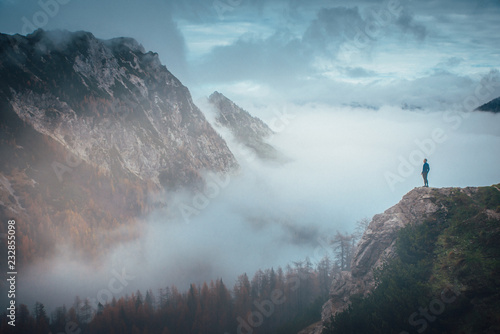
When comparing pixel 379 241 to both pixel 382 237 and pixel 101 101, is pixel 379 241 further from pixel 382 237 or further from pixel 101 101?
pixel 101 101

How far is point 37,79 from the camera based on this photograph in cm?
12669

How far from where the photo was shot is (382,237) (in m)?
38.8

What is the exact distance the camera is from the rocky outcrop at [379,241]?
3522cm

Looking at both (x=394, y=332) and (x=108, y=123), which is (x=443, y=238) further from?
(x=108, y=123)

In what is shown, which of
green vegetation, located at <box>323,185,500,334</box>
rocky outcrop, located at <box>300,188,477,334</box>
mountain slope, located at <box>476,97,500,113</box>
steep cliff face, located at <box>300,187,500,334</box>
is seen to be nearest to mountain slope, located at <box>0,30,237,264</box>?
rocky outcrop, located at <box>300,188,477,334</box>

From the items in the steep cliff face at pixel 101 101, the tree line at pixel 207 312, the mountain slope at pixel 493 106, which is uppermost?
the steep cliff face at pixel 101 101

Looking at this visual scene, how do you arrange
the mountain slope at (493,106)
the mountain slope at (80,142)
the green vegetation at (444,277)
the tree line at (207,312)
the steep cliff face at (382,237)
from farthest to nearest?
1. the mountain slope at (493,106)
2. the mountain slope at (80,142)
3. the tree line at (207,312)
4. the steep cliff face at (382,237)
5. the green vegetation at (444,277)

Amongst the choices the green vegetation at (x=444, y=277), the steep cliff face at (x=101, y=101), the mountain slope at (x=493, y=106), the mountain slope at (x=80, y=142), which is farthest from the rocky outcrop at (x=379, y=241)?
the steep cliff face at (x=101, y=101)

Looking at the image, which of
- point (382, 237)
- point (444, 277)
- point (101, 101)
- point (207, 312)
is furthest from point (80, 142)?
point (444, 277)

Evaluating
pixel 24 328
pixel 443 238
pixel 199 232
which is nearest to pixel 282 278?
pixel 443 238

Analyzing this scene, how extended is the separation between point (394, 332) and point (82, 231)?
13990 cm

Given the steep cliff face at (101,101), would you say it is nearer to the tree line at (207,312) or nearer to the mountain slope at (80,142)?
the mountain slope at (80,142)

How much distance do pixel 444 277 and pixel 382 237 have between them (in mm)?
12129

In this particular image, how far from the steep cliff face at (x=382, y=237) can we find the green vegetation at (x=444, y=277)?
0.59m
